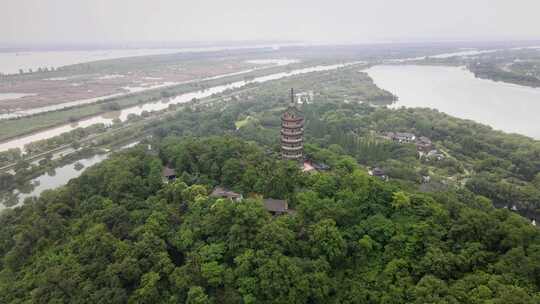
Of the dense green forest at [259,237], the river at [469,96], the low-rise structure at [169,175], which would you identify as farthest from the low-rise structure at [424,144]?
the low-rise structure at [169,175]

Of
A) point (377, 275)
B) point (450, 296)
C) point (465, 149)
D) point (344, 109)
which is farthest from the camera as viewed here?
point (344, 109)

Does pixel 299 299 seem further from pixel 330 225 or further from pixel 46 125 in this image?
pixel 46 125

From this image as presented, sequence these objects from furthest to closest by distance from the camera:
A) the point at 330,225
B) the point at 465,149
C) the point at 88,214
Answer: the point at 465,149
the point at 88,214
the point at 330,225

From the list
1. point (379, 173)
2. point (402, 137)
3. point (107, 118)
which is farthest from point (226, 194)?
point (107, 118)

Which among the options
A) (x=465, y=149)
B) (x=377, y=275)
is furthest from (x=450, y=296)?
(x=465, y=149)

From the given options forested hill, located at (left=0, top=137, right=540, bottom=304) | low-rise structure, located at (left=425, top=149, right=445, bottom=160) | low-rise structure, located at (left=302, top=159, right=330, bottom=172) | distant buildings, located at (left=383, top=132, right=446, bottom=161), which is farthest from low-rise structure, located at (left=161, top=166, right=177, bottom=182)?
low-rise structure, located at (left=425, top=149, right=445, bottom=160)

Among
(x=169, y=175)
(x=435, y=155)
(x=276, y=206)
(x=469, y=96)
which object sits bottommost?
(x=435, y=155)

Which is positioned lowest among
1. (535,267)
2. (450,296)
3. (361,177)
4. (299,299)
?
(299,299)

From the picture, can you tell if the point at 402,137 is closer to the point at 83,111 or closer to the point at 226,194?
the point at 226,194

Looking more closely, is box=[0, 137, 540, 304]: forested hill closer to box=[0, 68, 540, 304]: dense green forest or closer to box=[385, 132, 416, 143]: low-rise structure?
box=[0, 68, 540, 304]: dense green forest
